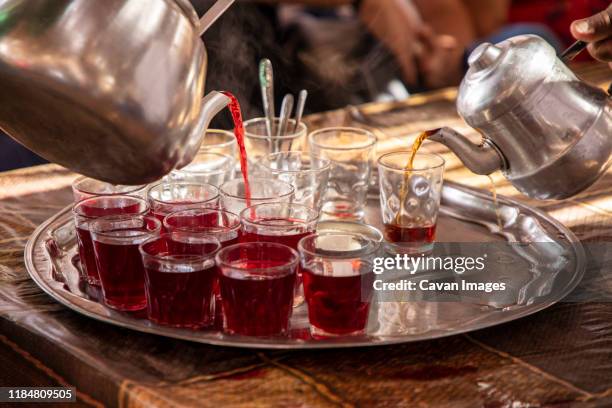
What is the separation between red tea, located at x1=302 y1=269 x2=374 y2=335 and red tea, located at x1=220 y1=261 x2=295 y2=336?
3cm

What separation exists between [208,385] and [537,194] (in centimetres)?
53

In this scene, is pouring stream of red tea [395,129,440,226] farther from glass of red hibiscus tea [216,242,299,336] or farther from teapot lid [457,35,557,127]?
glass of red hibiscus tea [216,242,299,336]

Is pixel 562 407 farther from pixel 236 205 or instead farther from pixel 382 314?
pixel 236 205

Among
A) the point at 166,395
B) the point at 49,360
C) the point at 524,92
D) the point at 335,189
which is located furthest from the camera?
the point at 335,189

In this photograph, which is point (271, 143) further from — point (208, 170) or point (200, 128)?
point (200, 128)

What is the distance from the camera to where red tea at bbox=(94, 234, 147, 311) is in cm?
105

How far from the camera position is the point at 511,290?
115 cm

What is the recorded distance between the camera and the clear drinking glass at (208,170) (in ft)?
4.28

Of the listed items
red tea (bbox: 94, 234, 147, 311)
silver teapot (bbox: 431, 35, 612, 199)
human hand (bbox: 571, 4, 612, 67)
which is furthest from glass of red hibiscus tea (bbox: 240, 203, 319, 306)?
human hand (bbox: 571, 4, 612, 67)

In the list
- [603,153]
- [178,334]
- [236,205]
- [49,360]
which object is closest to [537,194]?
[603,153]

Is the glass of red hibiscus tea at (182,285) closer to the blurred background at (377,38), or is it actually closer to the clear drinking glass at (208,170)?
the clear drinking glass at (208,170)

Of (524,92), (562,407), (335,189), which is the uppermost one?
(524,92)

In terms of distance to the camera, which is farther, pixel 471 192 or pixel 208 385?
pixel 471 192

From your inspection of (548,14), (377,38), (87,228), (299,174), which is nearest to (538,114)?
(299,174)
